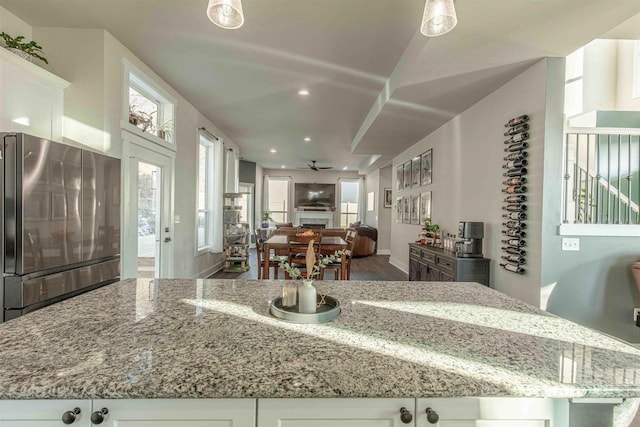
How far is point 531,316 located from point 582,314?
1931mm

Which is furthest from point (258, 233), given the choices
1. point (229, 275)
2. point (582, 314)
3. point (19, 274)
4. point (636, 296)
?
point (636, 296)

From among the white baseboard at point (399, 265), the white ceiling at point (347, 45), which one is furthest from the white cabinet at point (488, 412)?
the white baseboard at point (399, 265)

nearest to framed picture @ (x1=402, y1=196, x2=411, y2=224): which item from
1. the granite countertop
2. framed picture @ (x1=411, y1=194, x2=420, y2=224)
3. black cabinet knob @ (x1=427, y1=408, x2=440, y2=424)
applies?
framed picture @ (x1=411, y1=194, x2=420, y2=224)

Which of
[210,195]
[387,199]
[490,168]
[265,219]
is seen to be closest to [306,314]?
[490,168]

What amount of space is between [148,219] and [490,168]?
13.3ft

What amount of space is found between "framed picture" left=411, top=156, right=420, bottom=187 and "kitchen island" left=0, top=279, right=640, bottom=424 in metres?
4.69

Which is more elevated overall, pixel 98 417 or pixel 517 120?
pixel 517 120

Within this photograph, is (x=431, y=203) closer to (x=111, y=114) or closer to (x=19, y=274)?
(x=111, y=114)

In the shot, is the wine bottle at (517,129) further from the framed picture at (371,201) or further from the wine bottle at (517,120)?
the framed picture at (371,201)

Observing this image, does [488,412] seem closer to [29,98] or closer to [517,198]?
[517,198]

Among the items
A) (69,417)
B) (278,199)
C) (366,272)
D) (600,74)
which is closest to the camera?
(69,417)

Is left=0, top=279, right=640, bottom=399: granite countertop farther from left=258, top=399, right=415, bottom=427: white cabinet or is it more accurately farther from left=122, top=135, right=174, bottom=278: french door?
left=122, top=135, right=174, bottom=278: french door

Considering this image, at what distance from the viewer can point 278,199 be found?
11812 mm

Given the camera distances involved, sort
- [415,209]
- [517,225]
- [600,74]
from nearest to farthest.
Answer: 1. [517,225]
2. [600,74]
3. [415,209]
